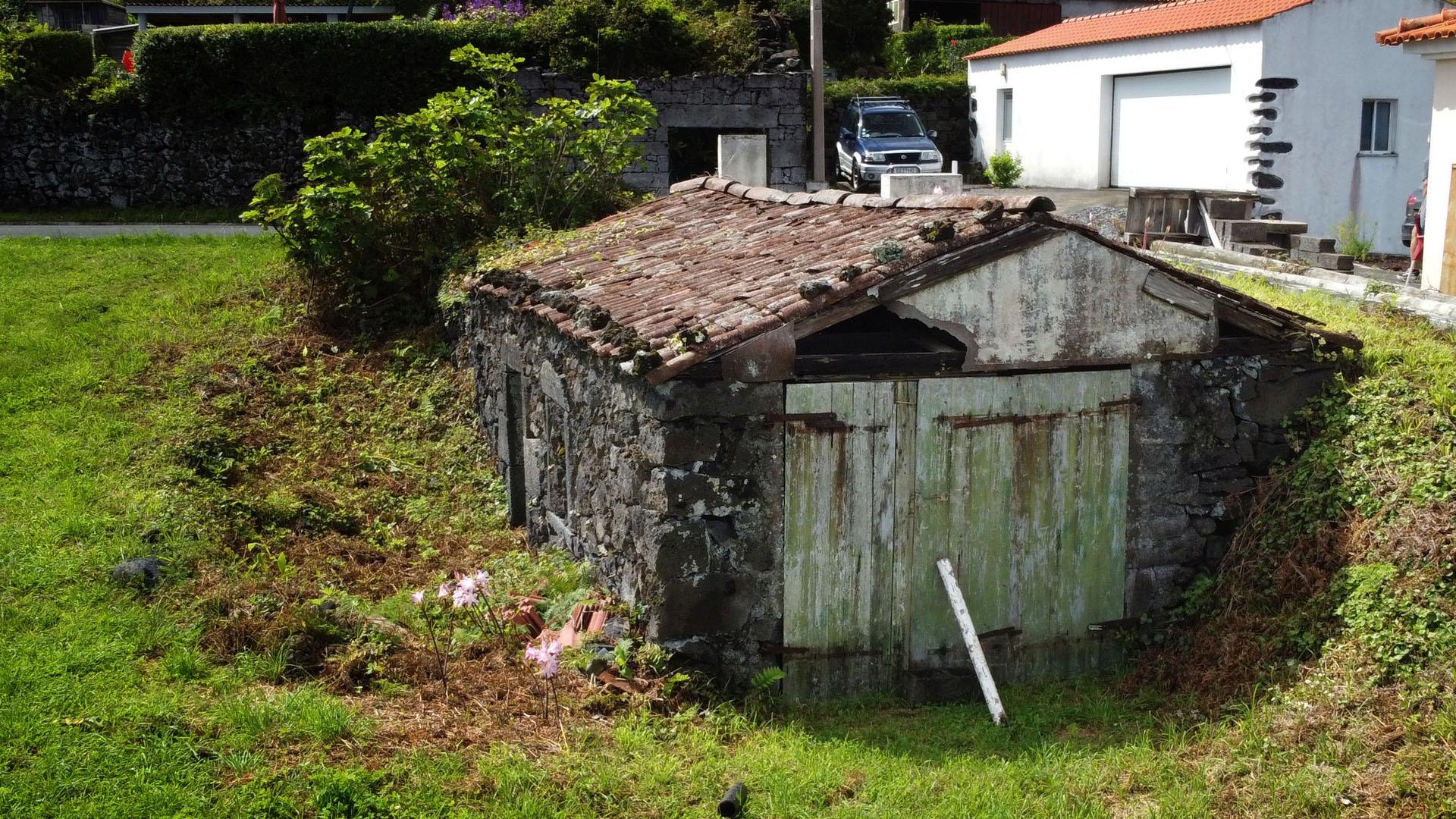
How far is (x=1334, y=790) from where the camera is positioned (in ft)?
19.5

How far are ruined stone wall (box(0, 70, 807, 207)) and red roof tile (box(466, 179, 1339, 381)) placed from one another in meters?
9.51

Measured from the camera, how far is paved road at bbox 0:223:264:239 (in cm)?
1753

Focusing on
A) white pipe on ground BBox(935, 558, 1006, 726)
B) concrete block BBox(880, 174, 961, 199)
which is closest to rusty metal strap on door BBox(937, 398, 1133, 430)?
white pipe on ground BBox(935, 558, 1006, 726)

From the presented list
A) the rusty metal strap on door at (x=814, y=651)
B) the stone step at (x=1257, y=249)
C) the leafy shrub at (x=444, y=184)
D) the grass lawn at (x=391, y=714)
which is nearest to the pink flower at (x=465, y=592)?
the grass lawn at (x=391, y=714)

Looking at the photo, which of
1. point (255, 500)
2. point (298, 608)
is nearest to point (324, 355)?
point (255, 500)

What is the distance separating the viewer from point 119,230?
18109 mm

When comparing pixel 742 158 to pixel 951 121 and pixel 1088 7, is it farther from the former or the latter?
pixel 1088 7

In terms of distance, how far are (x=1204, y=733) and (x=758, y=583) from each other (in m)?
2.56

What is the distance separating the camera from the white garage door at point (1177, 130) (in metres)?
19.6

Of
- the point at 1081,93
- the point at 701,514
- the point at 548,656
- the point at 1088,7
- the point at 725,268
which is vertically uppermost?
the point at 1088,7

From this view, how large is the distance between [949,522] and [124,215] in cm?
1700

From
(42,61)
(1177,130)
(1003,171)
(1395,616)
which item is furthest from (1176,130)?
(42,61)

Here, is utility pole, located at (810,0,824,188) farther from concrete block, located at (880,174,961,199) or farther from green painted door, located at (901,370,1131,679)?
green painted door, located at (901,370,1131,679)

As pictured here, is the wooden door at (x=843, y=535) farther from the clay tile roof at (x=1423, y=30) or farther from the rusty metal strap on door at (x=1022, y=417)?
the clay tile roof at (x=1423, y=30)
